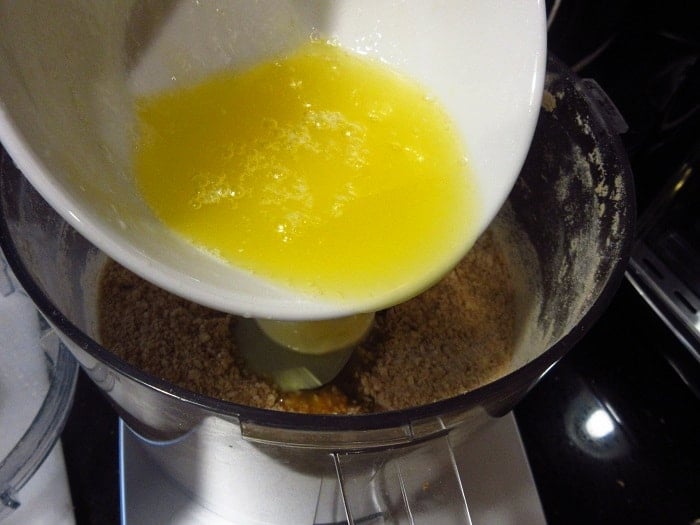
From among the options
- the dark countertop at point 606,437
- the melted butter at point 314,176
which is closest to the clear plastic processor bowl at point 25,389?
the dark countertop at point 606,437

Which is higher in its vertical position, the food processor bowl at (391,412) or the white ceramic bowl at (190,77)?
the white ceramic bowl at (190,77)

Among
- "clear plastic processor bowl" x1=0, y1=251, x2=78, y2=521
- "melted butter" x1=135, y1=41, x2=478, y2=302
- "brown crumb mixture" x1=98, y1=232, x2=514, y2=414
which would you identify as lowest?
"clear plastic processor bowl" x1=0, y1=251, x2=78, y2=521

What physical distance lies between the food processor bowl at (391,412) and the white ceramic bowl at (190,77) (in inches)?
3.6

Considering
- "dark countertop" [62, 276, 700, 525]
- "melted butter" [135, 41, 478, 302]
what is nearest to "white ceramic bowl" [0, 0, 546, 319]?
"melted butter" [135, 41, 478, 302]

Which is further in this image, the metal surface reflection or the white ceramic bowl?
the metal surface reflection

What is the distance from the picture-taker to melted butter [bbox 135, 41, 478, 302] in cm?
46

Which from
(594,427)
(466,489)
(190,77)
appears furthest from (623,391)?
(190,77)

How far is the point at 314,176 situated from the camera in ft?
1.64

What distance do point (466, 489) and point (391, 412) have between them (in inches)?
11.4

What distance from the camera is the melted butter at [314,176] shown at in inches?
18.0

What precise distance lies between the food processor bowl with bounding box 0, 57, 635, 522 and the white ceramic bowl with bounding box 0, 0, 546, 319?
0.30ft

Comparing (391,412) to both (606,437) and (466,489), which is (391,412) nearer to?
(466,489)

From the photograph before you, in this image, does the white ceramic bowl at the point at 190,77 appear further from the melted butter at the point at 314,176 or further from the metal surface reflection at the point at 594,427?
the metal surface reflection at the point at 594,427

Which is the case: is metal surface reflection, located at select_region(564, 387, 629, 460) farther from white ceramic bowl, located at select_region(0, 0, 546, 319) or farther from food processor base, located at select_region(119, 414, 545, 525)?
white ceramic bowl, located at select_region(0, 0, 546, 319)
